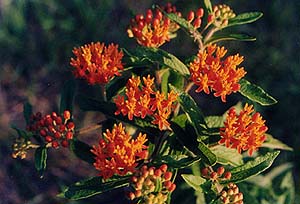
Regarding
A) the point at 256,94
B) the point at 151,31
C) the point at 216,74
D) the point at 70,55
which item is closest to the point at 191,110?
the point at 216,74

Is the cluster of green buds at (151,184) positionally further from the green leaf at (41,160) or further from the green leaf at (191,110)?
the green leaf at (41,160)

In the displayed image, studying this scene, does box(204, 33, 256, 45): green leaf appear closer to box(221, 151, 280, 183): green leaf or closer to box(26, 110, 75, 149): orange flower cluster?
box(221, 151, 280, 183): green leaf

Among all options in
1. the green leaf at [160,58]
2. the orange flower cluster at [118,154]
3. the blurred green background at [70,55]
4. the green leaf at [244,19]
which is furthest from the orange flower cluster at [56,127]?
the blurred green background at [70,55]

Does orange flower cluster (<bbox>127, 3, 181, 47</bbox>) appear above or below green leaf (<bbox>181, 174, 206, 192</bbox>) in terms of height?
above

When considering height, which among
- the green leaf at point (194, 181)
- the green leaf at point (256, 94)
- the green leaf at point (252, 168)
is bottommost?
the green leaf at point (252, 168)

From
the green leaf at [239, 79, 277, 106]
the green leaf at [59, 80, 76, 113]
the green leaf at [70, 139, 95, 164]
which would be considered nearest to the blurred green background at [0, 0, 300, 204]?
the green leaf at [59, 80, 76, 113]

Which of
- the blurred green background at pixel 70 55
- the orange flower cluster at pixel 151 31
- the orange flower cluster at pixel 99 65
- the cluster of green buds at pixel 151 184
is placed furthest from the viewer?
the blurred green background at pixel 70 55

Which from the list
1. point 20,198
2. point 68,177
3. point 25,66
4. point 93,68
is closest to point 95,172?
point 68,177
